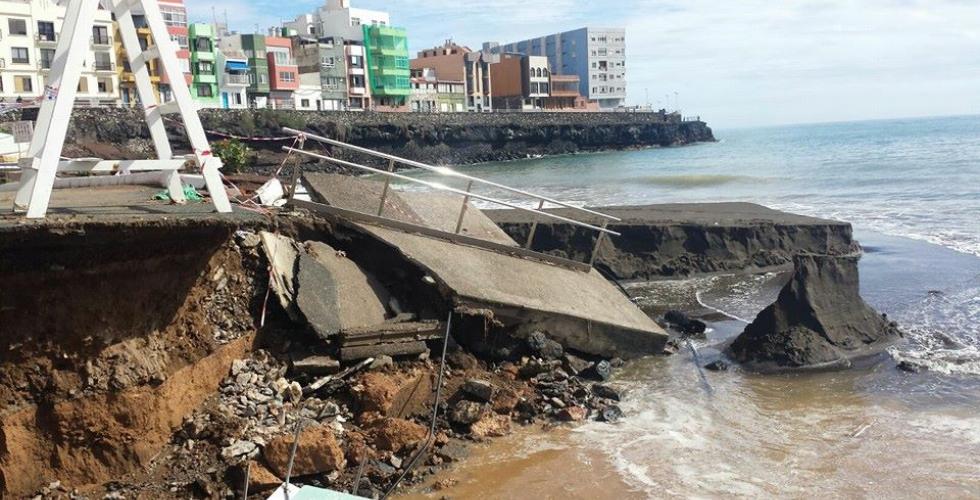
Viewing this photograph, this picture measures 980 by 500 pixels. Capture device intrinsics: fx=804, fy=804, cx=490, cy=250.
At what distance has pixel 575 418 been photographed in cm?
713

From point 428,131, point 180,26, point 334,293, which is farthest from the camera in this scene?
point 428,131

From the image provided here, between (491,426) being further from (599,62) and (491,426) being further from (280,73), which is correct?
(599,62)

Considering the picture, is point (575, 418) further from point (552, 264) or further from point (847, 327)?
point (847, 327)

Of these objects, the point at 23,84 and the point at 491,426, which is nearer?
the point at 491,426

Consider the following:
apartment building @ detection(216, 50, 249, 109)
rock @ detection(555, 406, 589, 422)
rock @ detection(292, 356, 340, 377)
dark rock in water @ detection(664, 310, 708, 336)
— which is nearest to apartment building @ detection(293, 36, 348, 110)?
apartment building @ detection(216, 50, 249, 109)

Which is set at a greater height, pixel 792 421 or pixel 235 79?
pixel 235 79

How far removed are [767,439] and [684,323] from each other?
156 inches

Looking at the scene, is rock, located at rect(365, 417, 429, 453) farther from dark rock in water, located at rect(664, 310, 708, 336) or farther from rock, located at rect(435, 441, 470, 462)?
dark rock in water, located at rect(664, 310, 708, 336)

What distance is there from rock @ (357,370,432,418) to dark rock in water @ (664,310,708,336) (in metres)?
4.81

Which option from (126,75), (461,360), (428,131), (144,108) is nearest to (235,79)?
(126,75)

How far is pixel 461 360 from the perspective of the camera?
24.7 feet

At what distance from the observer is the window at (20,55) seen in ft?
153

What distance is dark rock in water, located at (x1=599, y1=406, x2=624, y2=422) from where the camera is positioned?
23.7ft

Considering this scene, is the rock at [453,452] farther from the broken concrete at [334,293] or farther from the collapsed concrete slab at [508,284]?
the collapsed concrete slab at [508,284]
